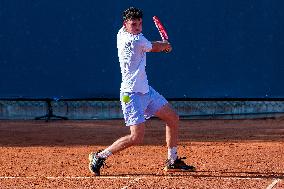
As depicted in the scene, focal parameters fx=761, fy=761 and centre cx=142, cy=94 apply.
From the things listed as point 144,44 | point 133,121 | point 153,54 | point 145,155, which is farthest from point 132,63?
point 153,54

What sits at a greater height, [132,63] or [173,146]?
[132,63]

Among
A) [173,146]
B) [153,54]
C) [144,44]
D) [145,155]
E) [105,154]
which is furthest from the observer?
[153,54]

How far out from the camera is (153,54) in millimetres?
18469

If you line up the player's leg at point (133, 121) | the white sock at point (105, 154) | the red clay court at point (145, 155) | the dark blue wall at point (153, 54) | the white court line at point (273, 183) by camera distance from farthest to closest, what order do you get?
1. the dark blue wall at point (153, 54)
2. the white sock at point (105, 154)
3. the player's leg at point (133, 121)
4. the red clay court at point (145, 155)
5. the white court line at point (273, 183)

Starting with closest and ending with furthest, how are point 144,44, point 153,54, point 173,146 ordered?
point 144,44, point 173,146, point 153,54

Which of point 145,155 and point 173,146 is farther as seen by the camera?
point 145,155

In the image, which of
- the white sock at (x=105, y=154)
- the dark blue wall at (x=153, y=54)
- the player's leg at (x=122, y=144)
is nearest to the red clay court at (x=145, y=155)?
the player's leg at (x=122, y=144)

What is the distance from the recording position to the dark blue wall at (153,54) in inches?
723

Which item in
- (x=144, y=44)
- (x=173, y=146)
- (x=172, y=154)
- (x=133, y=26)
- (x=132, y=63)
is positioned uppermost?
(x=133, y=26)

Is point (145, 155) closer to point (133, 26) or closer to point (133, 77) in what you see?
point (133, 77)

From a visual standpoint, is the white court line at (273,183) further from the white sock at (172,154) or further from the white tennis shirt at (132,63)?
the white tennis shirt at (132,63)

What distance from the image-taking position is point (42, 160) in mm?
10867

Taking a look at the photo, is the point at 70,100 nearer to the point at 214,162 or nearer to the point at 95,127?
the point at 95,127

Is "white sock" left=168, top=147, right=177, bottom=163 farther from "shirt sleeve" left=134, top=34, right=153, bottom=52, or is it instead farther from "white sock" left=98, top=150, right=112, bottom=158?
"shirt sleeve" left=134, top=34, right=153, bottom=52
